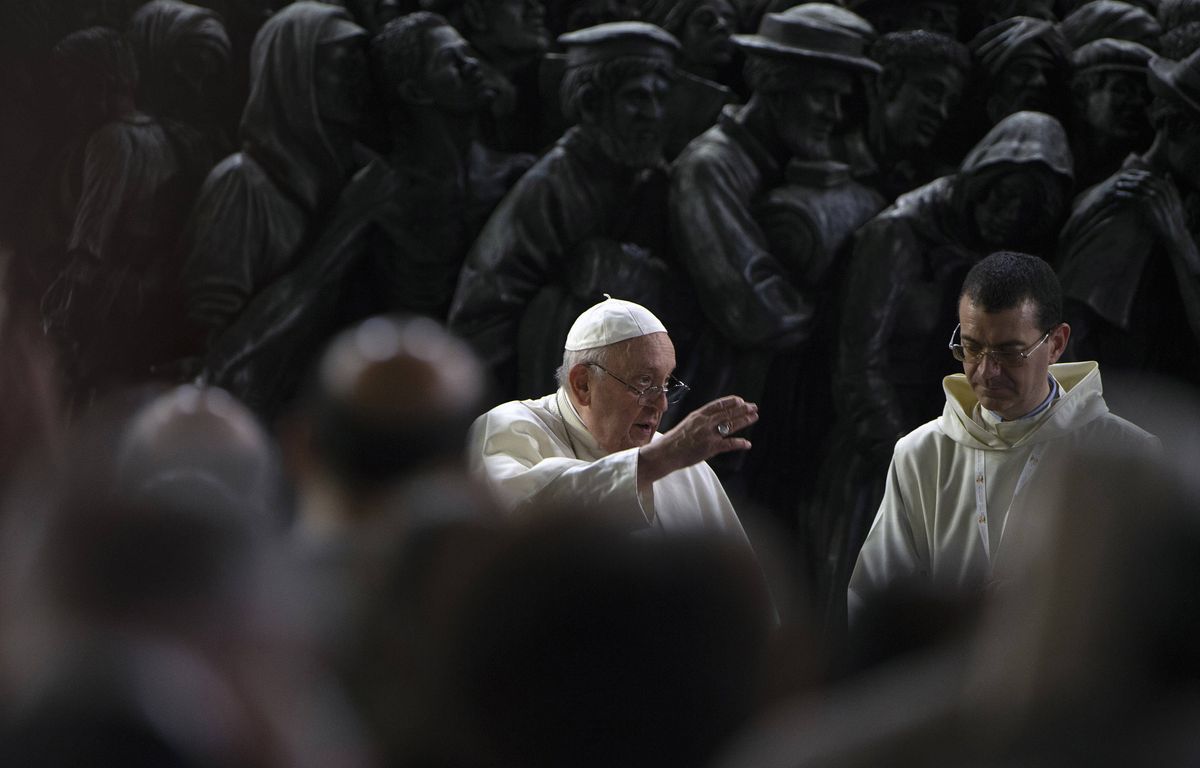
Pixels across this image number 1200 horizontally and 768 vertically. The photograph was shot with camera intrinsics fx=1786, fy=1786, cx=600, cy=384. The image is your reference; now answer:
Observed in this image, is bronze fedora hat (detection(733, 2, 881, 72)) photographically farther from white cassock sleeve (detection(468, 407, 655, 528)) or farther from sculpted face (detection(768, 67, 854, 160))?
white cassock sleeve (detection(468, 407, 655, 528))

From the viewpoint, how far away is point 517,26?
26.7 ft

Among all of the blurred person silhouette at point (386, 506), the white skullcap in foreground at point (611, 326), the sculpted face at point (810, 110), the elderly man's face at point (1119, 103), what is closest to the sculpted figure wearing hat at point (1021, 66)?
the elderly man's face at point (1119, 103)

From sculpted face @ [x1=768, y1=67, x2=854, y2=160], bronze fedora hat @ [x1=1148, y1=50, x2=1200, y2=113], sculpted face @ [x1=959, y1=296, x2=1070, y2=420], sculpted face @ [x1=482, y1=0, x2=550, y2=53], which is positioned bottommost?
sculpted face @ [x1=482, y1=0, x2=550, y2=53]

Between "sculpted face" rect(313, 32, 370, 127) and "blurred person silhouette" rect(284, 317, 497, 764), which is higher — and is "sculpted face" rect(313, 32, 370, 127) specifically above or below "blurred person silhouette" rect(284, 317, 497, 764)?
below

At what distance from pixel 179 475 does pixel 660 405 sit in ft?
9.30

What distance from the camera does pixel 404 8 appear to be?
334 inches

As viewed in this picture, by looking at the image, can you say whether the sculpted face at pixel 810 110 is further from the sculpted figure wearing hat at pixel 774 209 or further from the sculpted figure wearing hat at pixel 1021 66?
the sculpted figure wearing hat at pixel 1021 66

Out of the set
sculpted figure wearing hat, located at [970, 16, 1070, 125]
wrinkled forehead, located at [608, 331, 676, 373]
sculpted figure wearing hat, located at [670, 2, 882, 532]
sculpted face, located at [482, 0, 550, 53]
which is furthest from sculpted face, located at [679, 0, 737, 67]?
wrinkled forehead, located at [608, 331, 676, 373]

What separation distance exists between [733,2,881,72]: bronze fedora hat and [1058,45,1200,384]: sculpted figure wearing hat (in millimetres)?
1141

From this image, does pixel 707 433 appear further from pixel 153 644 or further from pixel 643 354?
pixel 153 644

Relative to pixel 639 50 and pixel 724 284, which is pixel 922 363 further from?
pixel 639 50

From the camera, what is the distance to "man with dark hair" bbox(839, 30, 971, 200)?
24.4 ft

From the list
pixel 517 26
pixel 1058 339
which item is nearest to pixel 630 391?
pixel 1058 339

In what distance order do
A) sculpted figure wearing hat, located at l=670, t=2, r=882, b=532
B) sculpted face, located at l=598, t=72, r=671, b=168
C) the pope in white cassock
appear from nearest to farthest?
the pope in white cassock < sculpted figure wearing hat, located at l=670, t=2, r=882, b=532 < sculpted face, located at l=598, t=72, r=671, b=168
